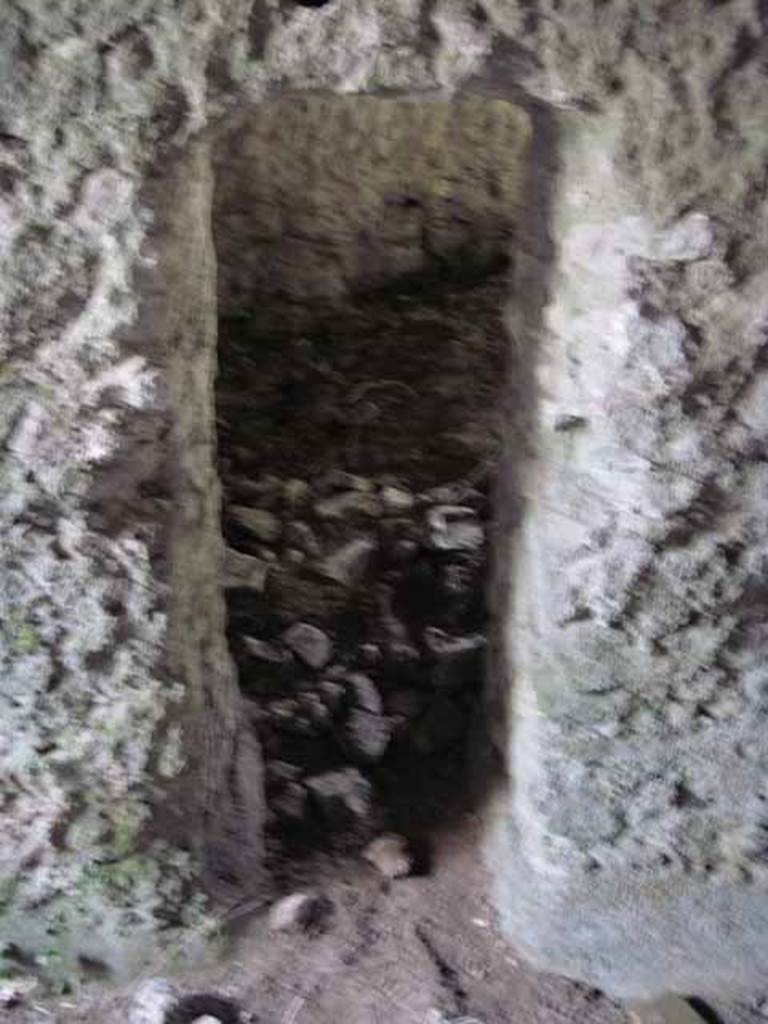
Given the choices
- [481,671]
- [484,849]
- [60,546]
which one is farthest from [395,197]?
[60,546]

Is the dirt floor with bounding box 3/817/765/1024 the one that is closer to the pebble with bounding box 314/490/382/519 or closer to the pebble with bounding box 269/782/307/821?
the pebble with bounding box 269/782/307/821

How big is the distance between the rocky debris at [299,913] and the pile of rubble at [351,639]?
0.09 m

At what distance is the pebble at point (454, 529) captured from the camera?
188 cm

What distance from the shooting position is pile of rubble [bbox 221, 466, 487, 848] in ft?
5.32

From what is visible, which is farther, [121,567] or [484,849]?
[484,849]

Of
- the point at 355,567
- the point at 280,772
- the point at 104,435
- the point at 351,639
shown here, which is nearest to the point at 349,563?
the point at 355,567

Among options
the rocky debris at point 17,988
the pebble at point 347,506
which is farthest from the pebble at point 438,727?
the rocky debris at point 17,988

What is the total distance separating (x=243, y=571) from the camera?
1.82 m

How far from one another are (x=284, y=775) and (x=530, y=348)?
2.18ft

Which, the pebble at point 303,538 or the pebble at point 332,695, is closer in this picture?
the pebble at point 332,695

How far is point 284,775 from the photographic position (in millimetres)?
1606

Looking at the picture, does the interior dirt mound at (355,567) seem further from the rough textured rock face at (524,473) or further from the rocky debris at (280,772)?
the rough textured rock face at (524,473)

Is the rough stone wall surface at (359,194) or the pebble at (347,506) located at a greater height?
the rough stone wall surface at (359,194)

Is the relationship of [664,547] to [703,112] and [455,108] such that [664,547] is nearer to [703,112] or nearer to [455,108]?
[703,112]
